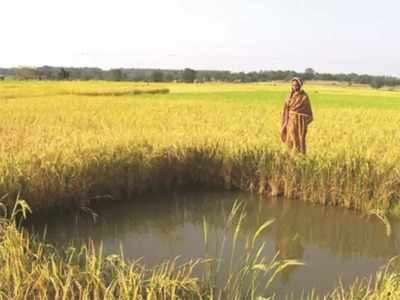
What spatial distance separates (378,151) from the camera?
898 centimetres

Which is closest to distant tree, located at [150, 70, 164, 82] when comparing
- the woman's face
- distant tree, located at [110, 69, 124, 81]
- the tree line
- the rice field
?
the tree line

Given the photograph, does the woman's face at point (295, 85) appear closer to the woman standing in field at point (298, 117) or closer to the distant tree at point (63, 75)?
the woman standing in field at point (298, 117)

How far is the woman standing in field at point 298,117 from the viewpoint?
8969 millimetres

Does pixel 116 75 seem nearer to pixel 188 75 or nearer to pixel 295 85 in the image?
pixel 188 75

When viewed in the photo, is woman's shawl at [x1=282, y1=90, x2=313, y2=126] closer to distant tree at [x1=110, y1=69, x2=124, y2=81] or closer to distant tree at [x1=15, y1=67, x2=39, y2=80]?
distant tree at [x1=110, y1=69, x2=124, y2=81]

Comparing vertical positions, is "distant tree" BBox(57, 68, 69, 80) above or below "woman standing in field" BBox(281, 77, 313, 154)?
above

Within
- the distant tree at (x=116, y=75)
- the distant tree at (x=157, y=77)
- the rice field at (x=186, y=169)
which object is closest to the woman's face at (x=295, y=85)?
the rice field at (x=186, y=169)

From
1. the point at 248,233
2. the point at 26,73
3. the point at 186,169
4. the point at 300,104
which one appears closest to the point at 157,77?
the point at 26,73

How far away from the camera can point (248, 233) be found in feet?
23.2

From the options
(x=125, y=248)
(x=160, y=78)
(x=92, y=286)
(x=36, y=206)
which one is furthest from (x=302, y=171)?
(x=160, y=78)

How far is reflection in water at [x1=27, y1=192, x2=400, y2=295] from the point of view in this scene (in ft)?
19.3

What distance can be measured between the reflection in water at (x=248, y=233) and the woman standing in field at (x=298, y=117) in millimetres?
1269

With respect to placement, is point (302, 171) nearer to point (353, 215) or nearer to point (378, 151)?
point (353, 215)

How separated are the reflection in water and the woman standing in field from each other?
1269 mm
